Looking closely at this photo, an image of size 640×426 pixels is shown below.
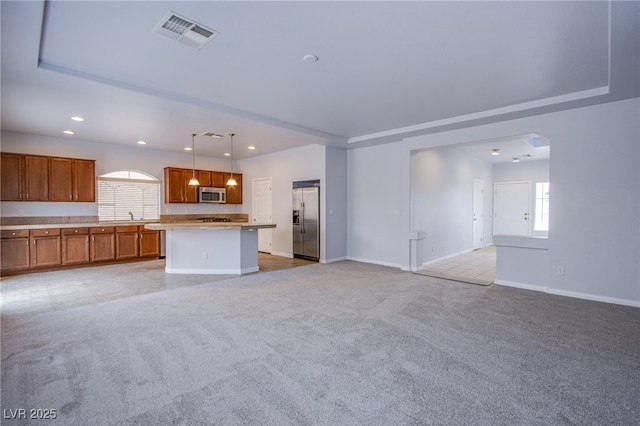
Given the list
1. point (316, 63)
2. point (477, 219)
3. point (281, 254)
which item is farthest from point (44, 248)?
point (477, 219)

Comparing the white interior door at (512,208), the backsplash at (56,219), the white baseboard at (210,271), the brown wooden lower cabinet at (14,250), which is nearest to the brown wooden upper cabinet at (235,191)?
the backsplash at (56,219)

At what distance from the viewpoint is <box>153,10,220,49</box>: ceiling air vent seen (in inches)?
96.8

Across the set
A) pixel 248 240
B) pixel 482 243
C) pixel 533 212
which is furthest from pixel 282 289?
pixel 533 212

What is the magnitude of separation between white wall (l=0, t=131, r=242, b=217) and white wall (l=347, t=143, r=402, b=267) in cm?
411

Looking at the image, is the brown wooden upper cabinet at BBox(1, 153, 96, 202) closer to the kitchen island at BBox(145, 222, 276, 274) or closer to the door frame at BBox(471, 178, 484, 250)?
the kitchen island at BBox(145, 222, 276, 274)

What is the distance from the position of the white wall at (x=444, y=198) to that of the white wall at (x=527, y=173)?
34.6 inches

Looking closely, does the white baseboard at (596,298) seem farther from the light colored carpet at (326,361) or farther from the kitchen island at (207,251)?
the kitchen island at (207,251)

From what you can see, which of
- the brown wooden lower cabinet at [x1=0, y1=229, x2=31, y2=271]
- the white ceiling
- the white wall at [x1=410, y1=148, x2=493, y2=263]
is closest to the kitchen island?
the white ceiling

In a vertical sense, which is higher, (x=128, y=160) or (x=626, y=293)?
(x=128, y=160)

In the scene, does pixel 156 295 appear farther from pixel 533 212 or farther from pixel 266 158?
pixel 533 212

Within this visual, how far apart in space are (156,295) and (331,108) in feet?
12.0

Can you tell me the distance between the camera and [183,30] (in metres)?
2.59

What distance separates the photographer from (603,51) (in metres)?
2.92

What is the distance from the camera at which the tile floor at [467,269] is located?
5445 millimetres
